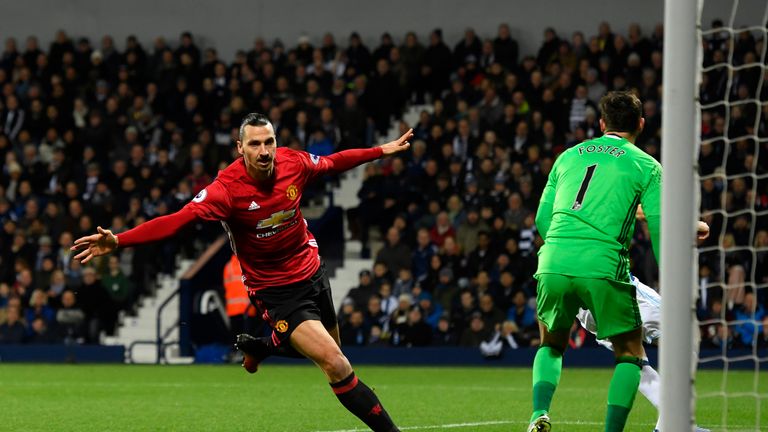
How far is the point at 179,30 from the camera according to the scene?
25.5 m

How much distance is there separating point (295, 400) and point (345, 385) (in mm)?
4763

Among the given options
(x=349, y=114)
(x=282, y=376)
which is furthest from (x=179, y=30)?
(x=282, y=376)

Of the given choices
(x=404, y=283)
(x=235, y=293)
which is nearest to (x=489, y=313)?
(x=404, y=283)

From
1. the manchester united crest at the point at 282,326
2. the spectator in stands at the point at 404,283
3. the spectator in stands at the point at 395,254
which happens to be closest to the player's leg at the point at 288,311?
the manchester united crest at the point at 282,326

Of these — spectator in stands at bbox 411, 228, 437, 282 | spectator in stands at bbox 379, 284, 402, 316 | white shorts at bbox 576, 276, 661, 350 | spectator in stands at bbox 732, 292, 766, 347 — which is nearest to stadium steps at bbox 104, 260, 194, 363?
spectator in stands at bbox 379, 284, 402, 316

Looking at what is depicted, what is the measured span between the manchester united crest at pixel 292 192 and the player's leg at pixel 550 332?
59.8 inches

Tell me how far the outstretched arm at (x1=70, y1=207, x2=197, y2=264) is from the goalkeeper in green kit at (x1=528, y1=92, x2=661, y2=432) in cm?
188

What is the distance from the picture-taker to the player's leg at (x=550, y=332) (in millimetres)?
6441

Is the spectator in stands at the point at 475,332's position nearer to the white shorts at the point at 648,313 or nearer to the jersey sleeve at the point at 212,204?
the white shorts at the point at 648,313

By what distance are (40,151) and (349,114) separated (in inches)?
237

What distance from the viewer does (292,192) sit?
23.6ft

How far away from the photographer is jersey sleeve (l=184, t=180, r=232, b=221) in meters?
6.76

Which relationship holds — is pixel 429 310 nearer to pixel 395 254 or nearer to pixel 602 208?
pixel 395 254

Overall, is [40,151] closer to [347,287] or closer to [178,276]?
[178,276]
